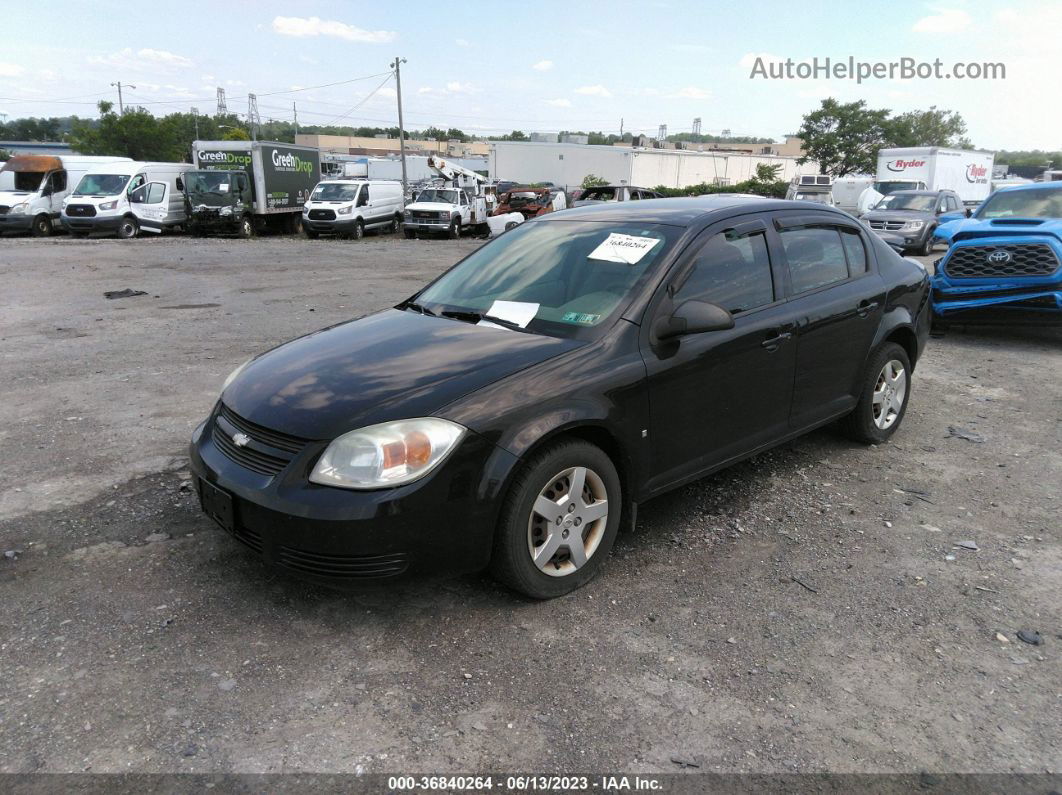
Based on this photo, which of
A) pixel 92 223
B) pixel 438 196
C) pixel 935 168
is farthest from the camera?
pixel 935 168

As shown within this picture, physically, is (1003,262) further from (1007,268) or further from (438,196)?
(438,196)

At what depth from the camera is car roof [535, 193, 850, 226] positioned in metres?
4.07

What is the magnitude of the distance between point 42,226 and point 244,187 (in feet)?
21.9

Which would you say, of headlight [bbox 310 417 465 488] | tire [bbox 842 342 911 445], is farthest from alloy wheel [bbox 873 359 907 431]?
headlight [bbox 310 417 465 488]

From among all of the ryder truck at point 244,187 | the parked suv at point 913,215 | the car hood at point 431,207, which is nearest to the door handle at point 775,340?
the parked suv at point 913,215

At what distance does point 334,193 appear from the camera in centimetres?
2655

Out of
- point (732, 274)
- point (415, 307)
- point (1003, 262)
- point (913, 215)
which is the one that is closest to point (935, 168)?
point (913, 215)

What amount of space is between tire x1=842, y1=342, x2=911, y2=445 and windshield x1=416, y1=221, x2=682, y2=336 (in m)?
1.98

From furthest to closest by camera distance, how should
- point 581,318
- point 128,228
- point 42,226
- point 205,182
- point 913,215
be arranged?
point 42,226 < point 205,182 < point 128,228 < point 913,215 < point 581,318

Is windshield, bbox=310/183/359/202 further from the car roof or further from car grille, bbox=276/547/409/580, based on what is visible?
car grille, bbox=276/547/409/580

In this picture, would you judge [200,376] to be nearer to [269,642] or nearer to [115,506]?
[115,506]

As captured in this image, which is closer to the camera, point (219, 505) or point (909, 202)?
point (219, 505)

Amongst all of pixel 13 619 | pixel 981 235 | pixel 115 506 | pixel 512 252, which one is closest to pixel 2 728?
pixel 13 619

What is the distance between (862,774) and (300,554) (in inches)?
82.4
